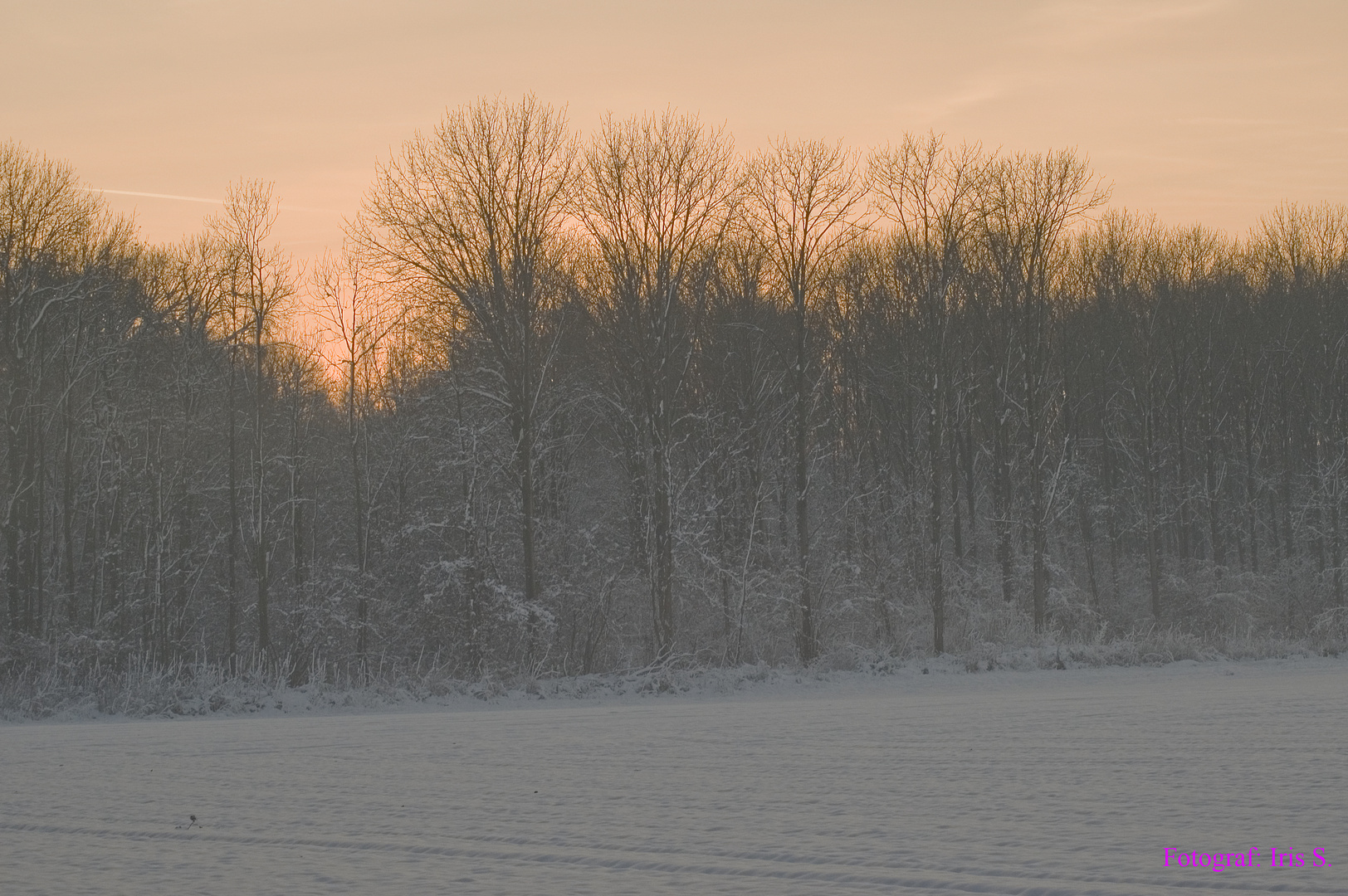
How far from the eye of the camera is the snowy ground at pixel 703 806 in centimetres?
547

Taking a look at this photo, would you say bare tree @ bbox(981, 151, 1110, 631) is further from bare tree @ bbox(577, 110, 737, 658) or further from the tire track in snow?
the tire track in snow

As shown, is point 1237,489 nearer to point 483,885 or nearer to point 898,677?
point 898,677

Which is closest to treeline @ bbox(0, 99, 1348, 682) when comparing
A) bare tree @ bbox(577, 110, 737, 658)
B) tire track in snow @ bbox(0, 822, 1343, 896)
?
bare tree @ bbox(577, 110, 737, 658)

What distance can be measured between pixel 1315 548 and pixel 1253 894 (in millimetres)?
55836

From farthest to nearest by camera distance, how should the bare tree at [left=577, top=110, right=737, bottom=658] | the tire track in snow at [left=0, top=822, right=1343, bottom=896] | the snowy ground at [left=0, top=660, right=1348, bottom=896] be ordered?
the bare tree at [left=577, top=110, right=737, bottom=658] < the snowy ground at [left=0, top=660, right=1348, bottom=896] < the tire track in snow at [left=0, top=822, right=1343, bottom=896]

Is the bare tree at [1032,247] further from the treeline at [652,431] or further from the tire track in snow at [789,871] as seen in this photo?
the tire track in snow at [789,871]

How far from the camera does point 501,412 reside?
1357 inches

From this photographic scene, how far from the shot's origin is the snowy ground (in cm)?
547

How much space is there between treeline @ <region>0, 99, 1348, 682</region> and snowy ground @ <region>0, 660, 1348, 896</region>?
16457 mm

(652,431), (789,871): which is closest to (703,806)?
(789,871)

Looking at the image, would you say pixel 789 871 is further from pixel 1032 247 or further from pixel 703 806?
pixel 1032 247

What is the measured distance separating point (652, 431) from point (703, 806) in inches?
993

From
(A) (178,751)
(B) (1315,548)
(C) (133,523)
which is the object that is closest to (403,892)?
(A) (178,751)

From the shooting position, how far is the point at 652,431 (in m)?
32.5
